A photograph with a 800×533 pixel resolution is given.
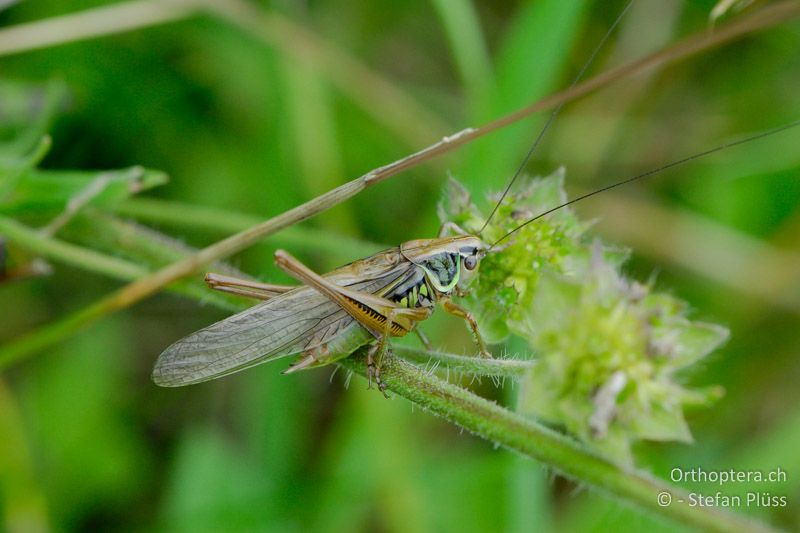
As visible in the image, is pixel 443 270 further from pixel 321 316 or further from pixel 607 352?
pixel 607 352

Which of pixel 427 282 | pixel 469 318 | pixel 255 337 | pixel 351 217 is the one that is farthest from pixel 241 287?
pixel 351 217

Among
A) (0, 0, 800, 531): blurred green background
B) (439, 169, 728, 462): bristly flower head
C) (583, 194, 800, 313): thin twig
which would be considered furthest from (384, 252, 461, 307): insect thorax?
(583, 194, 800, 313): thin twig

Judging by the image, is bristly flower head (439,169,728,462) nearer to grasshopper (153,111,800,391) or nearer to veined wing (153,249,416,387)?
grasshopper (153,111,800,391)

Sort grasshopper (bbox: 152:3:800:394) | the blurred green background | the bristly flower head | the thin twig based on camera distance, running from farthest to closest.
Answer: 1. the thin twig
2. the blurred green background
3. grasshopper (bbox: 152:3:800:394)
4. the bristly flower head

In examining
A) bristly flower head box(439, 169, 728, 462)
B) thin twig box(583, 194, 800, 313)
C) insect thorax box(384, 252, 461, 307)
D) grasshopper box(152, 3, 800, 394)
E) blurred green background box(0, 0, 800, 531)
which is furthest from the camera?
thin twig box(583, 194, 800, 313)

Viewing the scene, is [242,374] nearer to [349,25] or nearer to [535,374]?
[349,25]

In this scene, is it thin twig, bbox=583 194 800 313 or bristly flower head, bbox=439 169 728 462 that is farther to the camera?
thin twig, bbox=583 194 800 313

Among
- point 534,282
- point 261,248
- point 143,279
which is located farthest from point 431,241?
point 261,248

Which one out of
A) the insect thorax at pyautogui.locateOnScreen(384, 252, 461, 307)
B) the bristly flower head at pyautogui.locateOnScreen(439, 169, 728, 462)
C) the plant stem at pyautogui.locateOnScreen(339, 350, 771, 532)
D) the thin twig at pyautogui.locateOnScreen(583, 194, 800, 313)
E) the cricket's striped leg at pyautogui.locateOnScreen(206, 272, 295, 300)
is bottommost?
the plant stem at pyautogui.locateOnScreen(339, 350, 771, 532)
